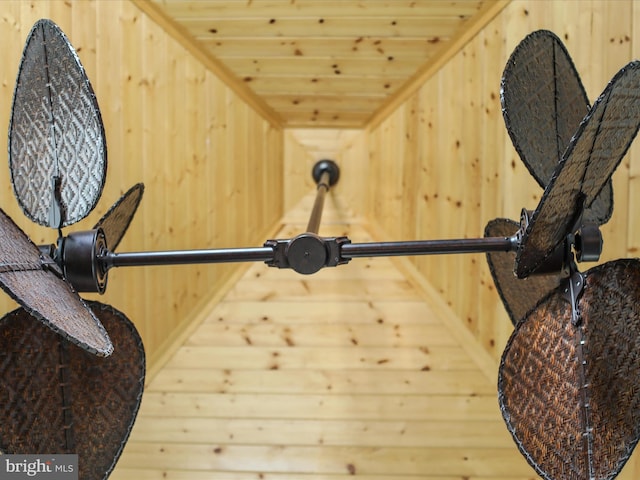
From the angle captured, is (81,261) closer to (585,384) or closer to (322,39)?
(585,384)

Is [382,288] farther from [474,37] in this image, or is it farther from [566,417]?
[566,417]

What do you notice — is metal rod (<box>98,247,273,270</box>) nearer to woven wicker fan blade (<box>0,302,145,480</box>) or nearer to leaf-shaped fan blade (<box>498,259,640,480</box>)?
woven wicker fan blade (<box>0,302,145,480</box>)

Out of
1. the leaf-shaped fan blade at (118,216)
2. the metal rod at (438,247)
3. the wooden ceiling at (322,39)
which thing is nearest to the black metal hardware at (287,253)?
the metal rod at (438,247)

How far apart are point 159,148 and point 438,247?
1.36 m

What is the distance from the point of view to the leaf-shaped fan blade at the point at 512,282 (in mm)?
1092

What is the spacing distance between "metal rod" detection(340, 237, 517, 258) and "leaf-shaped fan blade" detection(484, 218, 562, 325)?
192mm

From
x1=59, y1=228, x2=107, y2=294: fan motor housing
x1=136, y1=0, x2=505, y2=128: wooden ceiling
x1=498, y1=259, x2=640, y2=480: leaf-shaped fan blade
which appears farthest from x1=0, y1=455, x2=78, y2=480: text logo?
x1=136, y1=0, x2=505, y2=128: wooden ceiling

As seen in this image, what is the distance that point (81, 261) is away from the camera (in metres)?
0.87

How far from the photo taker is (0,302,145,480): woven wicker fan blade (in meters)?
0.92

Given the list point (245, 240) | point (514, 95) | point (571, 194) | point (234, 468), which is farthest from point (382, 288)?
point (571, 194)

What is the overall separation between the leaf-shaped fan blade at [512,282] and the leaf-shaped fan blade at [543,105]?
0.13m

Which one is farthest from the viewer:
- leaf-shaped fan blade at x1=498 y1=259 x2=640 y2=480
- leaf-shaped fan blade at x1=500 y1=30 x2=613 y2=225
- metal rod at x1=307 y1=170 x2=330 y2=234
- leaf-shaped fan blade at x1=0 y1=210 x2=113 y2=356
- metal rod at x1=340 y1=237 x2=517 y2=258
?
metal rod at x1=307 y1=170 x2=330 y2=234

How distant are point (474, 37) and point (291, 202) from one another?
1.35 m

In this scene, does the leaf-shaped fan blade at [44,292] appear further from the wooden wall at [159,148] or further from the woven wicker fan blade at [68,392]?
the wooden wall at [159,148]
